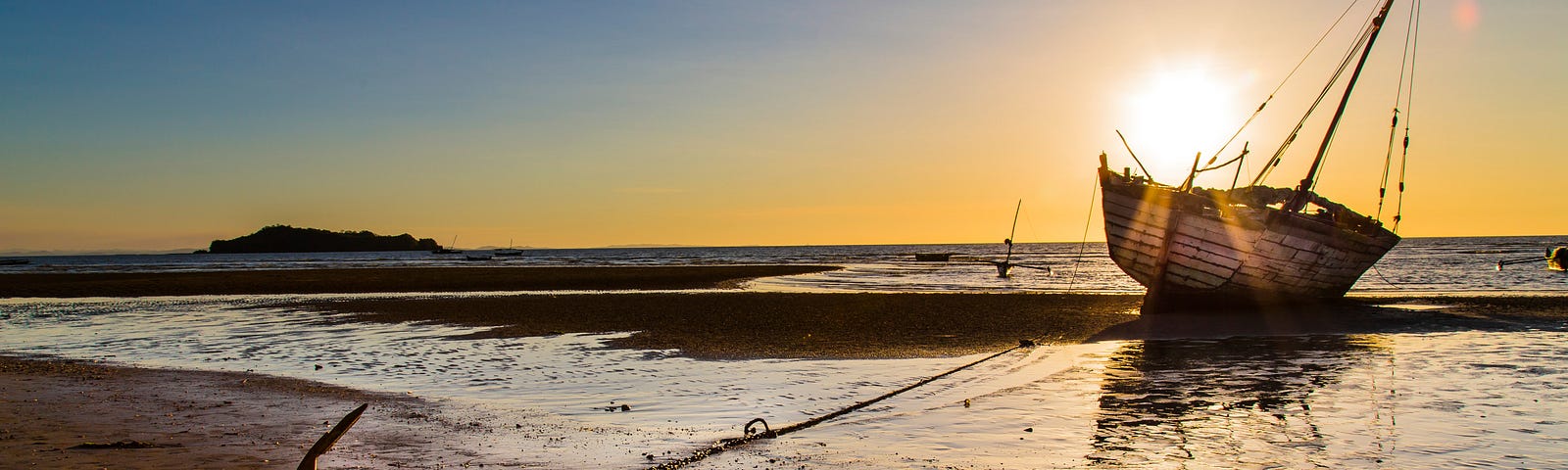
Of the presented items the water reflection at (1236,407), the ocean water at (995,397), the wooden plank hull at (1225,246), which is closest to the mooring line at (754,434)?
the ocean water at (995,397)

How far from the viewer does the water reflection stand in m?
8.12

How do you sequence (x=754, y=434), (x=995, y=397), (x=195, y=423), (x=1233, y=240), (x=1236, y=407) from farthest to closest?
(x=1233, y=240), (x=995, y=397), (x=1236, y=407), (x=195, y=423), (x=754, y=434)

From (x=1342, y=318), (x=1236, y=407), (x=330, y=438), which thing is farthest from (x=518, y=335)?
(x=1342, y=318)

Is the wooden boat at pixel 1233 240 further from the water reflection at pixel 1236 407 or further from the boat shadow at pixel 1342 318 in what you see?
the water reflection at pixel 1236 407

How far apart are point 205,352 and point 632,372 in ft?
28.6

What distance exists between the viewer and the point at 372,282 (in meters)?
50.1

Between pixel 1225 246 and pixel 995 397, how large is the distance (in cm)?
1591

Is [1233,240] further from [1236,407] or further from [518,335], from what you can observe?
[518,335]

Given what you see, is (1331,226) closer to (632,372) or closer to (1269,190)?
(1269,190)

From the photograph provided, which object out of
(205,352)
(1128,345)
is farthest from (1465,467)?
(205,352)

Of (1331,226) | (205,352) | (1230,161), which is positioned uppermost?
(1230,161)

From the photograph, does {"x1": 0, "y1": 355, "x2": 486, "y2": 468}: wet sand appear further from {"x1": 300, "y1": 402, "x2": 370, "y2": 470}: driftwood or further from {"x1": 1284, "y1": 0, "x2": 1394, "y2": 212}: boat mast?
{"x1": 1284, "y1": 0, "x2": 1394, "y2": 212}: boat mast

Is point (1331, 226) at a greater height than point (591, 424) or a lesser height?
greater

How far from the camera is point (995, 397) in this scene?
11445mm
